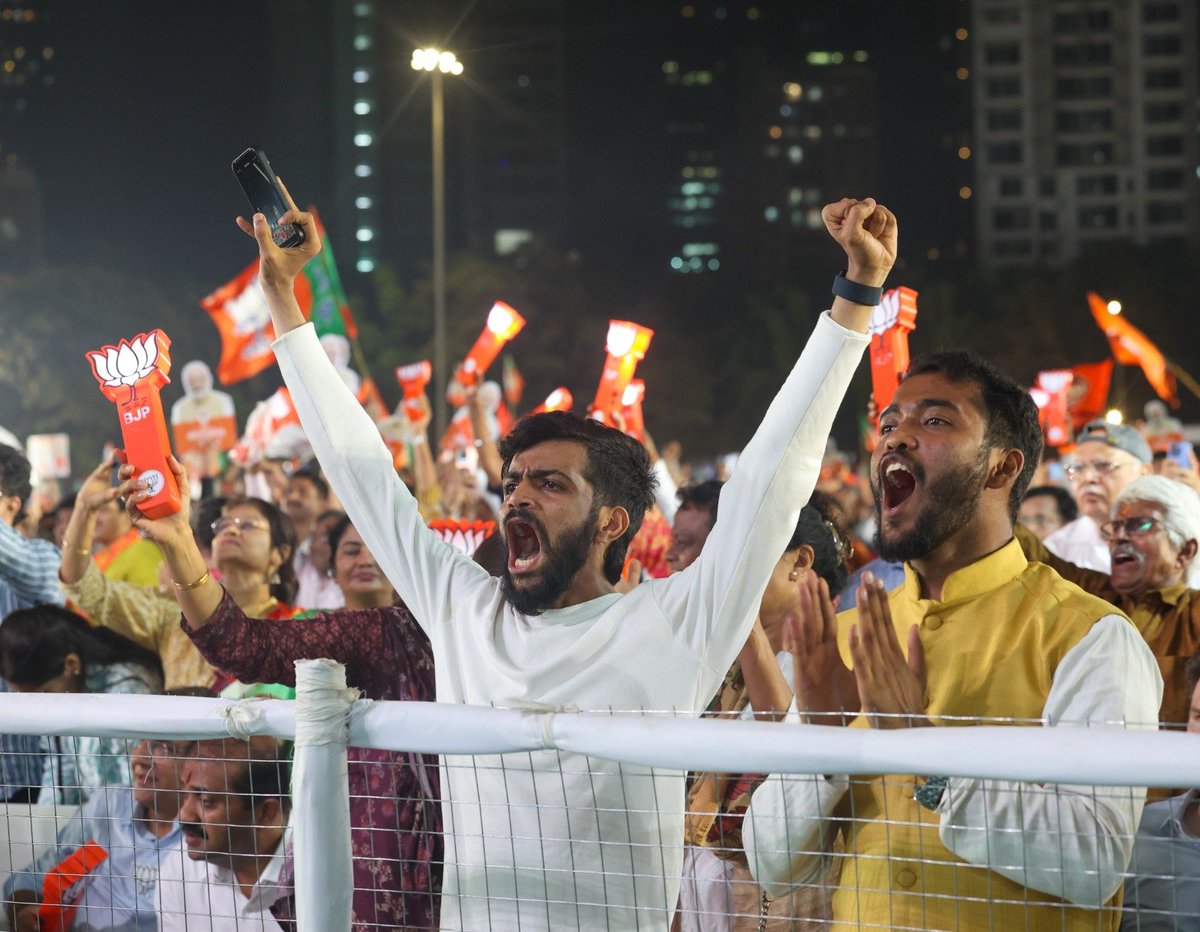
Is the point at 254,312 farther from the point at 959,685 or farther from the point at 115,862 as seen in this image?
the point at 959,685

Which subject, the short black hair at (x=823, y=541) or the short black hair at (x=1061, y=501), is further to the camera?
the short black hair at (x=1061, y=501)

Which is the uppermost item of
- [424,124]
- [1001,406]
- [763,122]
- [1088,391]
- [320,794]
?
[763,122]

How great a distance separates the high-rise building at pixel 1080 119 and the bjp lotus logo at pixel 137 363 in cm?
12658

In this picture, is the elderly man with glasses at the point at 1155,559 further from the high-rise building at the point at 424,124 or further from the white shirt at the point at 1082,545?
the high-rise building at the point at 424,124

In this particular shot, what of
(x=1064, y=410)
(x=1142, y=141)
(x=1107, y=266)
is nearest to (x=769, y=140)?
(x=1142, y=141)

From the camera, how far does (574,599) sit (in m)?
3.51

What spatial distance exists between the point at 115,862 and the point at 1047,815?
8.56 ft

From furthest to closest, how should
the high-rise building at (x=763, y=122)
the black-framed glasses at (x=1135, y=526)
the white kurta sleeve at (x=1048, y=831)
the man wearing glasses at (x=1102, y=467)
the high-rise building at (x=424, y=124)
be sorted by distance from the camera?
the high-rise building at (x=763, y=122) → the high-rise building at (x=424, y=124) → the man wearing glasses at (x=1102, y=467) → the black-framed glasses at (x=1135, y=526) → the white kurta sleeve at (x=1048, y=831)

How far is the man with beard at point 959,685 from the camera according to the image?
8.03ft

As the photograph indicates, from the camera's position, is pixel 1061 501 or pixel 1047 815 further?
pixel 1061 501

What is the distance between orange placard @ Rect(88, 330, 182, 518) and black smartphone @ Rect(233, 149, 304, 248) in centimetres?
41

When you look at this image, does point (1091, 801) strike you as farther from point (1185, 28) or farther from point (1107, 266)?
point (1185, 28)

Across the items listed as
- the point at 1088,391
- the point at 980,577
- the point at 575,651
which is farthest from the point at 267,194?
the point at 1088,391

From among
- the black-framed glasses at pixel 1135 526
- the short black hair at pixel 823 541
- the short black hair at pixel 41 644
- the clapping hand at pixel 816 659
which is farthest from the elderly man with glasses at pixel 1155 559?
the short black hair at pixel 41 644
